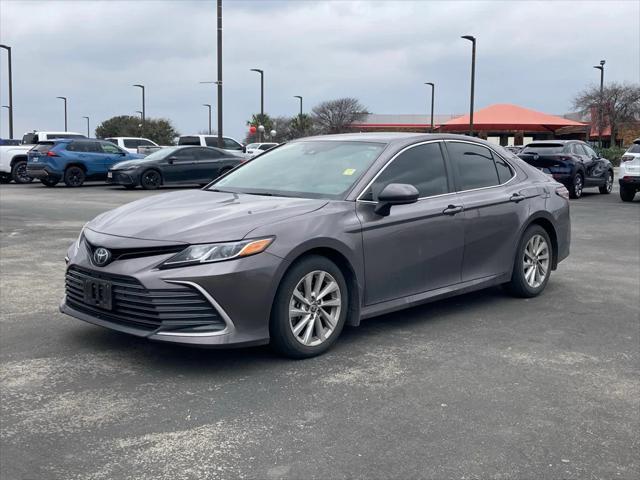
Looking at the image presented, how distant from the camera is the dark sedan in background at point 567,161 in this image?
19.9 metres

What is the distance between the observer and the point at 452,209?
19.3 ft

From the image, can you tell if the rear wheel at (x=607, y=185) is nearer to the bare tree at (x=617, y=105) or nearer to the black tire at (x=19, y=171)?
the black tire at (x=19, y=171)

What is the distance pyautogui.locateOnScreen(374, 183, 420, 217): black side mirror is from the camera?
515 cm

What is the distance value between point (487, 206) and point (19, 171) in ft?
77.1

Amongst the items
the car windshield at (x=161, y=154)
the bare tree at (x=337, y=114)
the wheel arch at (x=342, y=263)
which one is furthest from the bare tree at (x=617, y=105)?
the wheel arch at (x=342, y=263)

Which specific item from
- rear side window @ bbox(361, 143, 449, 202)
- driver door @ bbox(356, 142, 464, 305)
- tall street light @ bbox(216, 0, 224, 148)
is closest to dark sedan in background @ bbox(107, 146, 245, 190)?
tall street light @ bbox(216, 0, 224, 148)

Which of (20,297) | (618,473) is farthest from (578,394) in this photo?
(20,297)

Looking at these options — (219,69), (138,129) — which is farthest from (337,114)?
(219,69)

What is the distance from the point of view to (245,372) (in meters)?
4.61

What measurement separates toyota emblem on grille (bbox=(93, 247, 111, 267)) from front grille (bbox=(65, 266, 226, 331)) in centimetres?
7

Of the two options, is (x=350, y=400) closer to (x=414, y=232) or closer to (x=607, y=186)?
(x=414, y=232)

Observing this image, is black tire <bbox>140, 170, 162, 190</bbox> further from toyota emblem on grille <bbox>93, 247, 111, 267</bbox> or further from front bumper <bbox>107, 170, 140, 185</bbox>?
toyota emblem on grille <bbox>93, 247, 111, 267</bbox>

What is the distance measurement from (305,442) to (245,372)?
1.13 meters

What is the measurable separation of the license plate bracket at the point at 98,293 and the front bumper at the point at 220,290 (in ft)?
0.17
